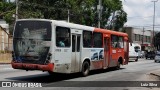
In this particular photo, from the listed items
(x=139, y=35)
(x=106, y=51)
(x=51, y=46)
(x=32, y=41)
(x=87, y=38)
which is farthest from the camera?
(x=139, y=35)

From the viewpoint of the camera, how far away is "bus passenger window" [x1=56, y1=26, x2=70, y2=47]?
18047 mm

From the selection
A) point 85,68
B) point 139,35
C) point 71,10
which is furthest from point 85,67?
point 139,35

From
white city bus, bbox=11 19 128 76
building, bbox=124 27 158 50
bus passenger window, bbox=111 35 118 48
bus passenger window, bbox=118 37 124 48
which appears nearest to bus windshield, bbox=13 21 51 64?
white city bus, bbox=11 19 128 76

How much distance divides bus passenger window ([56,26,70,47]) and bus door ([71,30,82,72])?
69 cm

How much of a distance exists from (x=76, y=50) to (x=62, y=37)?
5.78ft

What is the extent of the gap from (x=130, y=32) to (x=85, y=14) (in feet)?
176

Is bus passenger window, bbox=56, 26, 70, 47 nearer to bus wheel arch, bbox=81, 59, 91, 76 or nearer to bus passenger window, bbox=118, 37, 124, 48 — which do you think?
bus wheel arch, bbox=81, 59, 91, 76

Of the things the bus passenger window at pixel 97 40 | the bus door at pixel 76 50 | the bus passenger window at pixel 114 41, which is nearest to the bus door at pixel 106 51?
the bus passenger window at pixel 97 40

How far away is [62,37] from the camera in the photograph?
18.4 m

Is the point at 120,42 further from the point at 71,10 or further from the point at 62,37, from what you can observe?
the point at 71,10

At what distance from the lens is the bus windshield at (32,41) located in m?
17.5


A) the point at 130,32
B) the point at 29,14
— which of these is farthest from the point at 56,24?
the point at 130,32

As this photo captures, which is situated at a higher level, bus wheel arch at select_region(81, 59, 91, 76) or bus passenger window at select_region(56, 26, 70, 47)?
bus passenger window at select_region(56, 26, 70, 47)

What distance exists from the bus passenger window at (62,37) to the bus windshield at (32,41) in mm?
595
